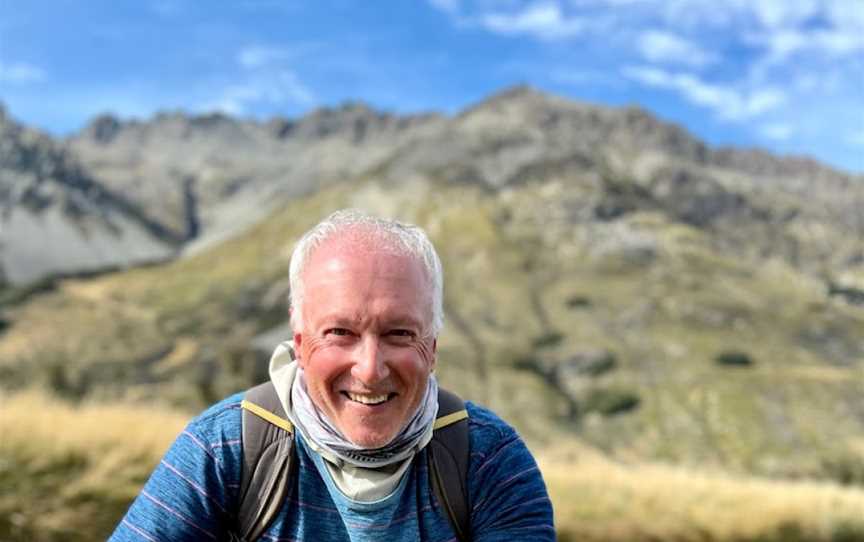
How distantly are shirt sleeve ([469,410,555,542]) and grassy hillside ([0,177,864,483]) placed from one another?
207 ft

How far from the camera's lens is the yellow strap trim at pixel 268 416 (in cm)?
262

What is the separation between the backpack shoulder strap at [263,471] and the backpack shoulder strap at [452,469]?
0.46 meters

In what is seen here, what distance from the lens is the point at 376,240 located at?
2.49 metres

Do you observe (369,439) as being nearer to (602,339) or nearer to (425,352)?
(425,352)

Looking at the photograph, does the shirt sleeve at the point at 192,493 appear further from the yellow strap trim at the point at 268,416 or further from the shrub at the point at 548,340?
the shrub at the point at 548,340

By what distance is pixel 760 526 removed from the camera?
8.55 meters

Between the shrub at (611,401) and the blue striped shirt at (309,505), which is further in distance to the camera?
the shrub at (611,401)

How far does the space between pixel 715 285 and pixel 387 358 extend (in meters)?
179

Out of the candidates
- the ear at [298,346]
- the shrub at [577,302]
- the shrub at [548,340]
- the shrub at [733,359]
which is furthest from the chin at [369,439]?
the shrub at [577,302]

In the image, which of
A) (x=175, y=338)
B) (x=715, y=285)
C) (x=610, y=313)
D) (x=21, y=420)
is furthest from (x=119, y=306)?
(x=21, y=420)

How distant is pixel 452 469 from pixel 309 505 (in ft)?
1.57

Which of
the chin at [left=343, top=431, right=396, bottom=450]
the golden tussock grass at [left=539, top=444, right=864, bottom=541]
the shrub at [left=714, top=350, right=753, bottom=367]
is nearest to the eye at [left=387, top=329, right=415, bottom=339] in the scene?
the chin at [left=343, top=431, right=396, bottom=450]

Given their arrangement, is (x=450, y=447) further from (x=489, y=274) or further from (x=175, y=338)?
(x=489, y=274)

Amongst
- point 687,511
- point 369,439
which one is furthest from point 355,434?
point 687,511
